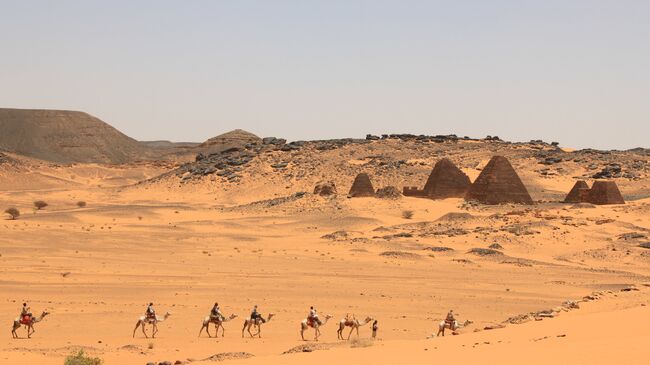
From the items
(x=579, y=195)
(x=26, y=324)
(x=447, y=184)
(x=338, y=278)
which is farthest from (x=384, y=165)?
(x=26, y=324)

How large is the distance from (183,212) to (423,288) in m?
35.9

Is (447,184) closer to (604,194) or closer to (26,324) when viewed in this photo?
(604,194)

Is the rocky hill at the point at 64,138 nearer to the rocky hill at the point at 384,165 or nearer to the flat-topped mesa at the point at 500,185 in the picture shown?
the rocky hill at the point at 384,165

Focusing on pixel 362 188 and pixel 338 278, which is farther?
pixel 362 188

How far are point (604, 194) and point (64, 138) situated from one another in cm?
12332

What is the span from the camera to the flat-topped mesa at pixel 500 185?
2073 inches

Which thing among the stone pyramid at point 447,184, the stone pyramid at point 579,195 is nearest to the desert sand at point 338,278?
the stone pyramid at point 447,184

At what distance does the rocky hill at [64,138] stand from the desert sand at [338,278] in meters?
80.4

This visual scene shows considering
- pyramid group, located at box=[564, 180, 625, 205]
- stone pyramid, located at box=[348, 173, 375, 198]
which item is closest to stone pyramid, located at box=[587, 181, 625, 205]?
pyramid group, located at box=[564, 180, 625, 205]

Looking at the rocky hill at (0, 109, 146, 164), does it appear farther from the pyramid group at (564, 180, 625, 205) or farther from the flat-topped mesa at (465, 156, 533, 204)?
the pyramid group at (564, 180, 625, 205)

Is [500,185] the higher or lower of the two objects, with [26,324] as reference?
higher

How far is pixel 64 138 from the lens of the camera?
15850 cm

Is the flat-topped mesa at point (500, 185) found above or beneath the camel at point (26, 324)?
above

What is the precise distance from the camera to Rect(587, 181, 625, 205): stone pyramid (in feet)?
174
